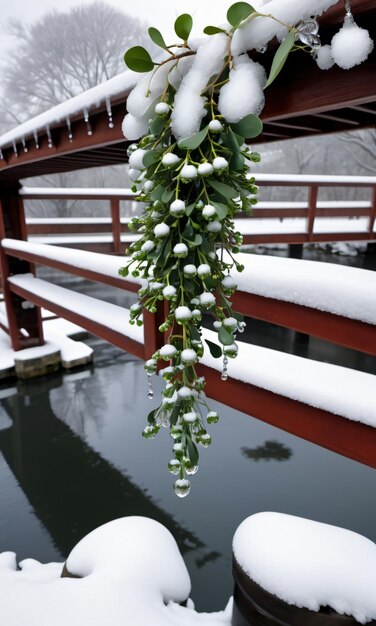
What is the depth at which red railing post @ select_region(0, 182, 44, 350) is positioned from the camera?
21.7 ft

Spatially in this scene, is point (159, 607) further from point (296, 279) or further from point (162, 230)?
point (162, 230)


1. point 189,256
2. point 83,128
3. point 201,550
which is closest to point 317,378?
point 189,256

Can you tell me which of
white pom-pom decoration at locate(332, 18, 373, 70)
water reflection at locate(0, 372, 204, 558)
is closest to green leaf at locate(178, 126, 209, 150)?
white pom-pom decoration at locate(332, 18, 373, 70)

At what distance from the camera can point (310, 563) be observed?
1361 mm

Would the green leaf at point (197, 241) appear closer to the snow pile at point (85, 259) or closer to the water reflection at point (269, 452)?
the snow pile at point (85, 259)

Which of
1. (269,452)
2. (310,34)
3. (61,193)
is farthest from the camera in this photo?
(61,193)

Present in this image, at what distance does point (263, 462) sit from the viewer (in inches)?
185

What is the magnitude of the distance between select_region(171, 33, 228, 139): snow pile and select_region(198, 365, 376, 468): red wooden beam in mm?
1273

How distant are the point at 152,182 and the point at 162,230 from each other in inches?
6.3

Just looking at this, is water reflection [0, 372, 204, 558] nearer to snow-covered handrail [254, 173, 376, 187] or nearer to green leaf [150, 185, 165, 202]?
green leaf [150, 185, 165, 202]

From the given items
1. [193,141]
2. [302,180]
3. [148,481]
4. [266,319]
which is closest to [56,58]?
[302,180]

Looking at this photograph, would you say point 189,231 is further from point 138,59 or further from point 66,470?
point 66,470

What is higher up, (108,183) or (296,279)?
(108,183)

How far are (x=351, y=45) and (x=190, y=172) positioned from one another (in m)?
0.44
